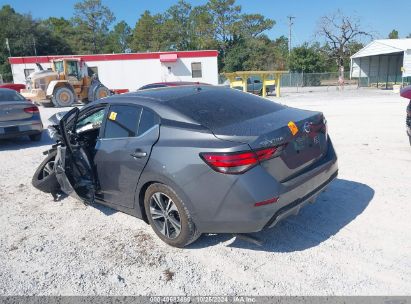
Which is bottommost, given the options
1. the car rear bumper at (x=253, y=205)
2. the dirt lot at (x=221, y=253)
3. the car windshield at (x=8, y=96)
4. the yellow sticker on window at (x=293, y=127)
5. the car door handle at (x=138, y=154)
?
the dirt lot at (x=221, y=253)

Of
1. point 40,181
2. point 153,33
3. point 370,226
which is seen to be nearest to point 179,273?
point 370,226

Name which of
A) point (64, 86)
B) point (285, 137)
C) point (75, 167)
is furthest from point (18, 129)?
point (64, 86)

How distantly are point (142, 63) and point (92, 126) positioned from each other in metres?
24.9

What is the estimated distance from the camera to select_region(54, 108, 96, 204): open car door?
14.2ft

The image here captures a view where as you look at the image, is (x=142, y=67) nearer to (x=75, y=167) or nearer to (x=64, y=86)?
(x=64, y=86)

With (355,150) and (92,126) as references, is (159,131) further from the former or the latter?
(355,150)

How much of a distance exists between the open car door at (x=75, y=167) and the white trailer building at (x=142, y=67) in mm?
24515

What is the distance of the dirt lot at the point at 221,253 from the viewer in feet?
9.68

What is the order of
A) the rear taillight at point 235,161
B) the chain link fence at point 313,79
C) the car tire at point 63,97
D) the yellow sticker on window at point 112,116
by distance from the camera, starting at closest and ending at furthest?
the rear taillight at point 235,161
the yellow sticker on window at point 112,116
the car tire at point 63,97
the chain link fence at point 313,79

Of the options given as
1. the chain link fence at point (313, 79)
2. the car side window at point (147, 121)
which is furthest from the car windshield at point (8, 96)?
the chain link fence at point (313, 79)

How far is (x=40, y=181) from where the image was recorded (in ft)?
16.3

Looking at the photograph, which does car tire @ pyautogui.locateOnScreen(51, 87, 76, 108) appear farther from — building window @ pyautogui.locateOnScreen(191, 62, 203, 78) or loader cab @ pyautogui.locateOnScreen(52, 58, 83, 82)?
building window @ pyautogui.locateOnScreen(191, 62, 203, 78)

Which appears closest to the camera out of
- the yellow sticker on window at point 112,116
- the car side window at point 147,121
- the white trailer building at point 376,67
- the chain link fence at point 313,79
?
the car side window at point 147,121

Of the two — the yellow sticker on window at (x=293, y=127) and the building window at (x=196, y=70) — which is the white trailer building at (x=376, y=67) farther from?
the yellow sticker on window at (x=293, y=127)
